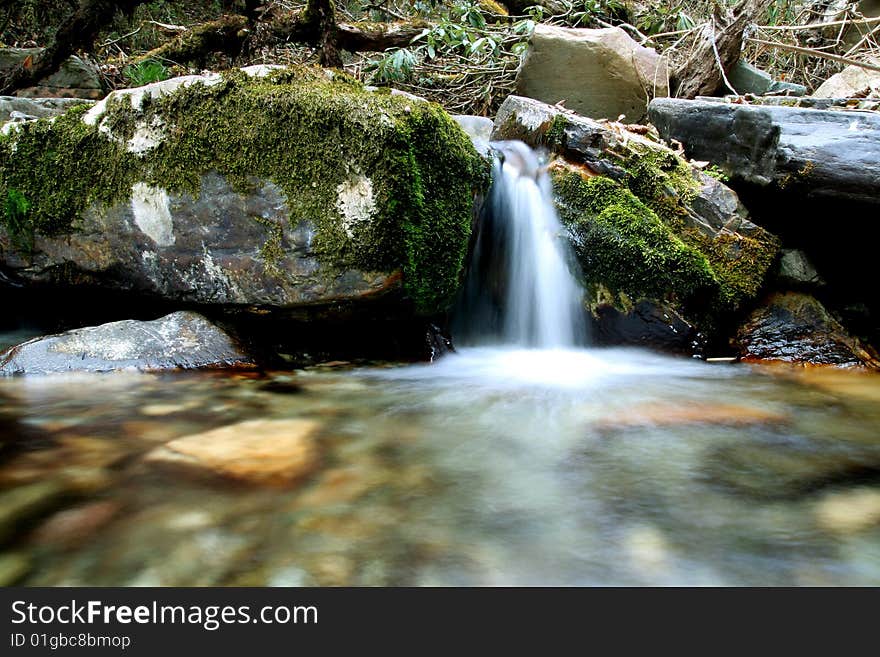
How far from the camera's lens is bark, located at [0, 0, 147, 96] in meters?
5.32

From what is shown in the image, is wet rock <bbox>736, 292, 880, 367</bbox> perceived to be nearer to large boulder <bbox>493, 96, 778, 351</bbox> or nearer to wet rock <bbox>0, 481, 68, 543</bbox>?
large boulder <bbox>493, 96, 778, 351</bbox>

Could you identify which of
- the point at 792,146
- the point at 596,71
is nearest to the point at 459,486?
the point at 792,146

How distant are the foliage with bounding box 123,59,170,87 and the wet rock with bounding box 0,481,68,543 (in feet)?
17.3

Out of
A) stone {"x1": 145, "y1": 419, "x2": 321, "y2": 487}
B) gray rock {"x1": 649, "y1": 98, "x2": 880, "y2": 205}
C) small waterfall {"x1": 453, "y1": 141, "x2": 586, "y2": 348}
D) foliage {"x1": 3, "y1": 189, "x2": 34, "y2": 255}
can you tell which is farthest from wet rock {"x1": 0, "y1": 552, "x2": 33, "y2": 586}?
gray rock {"x1": 649, "y1": 98, "x2": 880, "y2": 205}

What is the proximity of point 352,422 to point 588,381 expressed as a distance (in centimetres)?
139

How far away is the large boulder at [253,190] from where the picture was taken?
3111mm

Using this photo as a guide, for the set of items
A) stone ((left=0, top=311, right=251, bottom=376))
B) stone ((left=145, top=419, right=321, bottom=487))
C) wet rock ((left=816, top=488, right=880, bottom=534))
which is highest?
stone ((left=0, top=311, right=251, bottom=376))

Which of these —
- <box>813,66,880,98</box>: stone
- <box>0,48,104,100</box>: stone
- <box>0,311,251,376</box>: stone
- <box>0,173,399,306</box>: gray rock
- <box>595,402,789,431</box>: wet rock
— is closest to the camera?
<box>595,402,789,431</box>: wet rock

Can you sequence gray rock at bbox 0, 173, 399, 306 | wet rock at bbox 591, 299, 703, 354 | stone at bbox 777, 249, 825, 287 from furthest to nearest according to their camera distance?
stone at bbox 777, 249, 825, 287 → wet rock at bbox 591, 299, 703, 354 → gray rock at bbox 0, 173, 399, 306

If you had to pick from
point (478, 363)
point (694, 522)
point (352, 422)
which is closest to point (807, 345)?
point (478, 363)

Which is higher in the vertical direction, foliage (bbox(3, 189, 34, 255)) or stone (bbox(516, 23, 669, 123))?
stone (bbox(516, 23, 669, 123))

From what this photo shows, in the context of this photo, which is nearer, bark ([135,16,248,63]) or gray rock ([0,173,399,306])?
gray rock ([0,173,399,306])

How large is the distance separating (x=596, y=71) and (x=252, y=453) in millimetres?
5231
